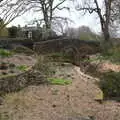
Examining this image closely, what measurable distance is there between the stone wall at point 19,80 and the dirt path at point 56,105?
21 centimetres

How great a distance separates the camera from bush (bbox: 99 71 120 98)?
7582 mm

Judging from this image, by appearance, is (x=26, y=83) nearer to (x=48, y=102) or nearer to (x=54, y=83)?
(x=54, y=83)

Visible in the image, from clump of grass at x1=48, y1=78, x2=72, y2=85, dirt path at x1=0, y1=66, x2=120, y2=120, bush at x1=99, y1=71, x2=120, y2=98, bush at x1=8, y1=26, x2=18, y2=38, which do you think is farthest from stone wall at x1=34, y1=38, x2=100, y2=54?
dirt path at x1=0, y1=66, x2=120, y2=120

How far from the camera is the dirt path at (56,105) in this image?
5488 mm

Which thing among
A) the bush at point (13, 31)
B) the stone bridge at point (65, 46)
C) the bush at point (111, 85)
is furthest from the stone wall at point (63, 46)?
the bush at point (111, 85)

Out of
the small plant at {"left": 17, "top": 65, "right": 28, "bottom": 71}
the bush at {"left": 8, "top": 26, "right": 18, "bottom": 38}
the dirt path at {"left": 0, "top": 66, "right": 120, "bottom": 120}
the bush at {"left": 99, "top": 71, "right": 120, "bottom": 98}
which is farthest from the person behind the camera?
the bush at {"left": 8, "top": 26, "right": 18, "bottom": 38}

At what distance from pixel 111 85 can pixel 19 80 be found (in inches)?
84.1

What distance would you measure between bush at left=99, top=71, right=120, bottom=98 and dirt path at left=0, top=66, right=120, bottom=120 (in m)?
0.19

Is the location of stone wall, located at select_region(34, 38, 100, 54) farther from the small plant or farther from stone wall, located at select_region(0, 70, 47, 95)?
stone wall, located at select_region(0, 70, 47, 95)

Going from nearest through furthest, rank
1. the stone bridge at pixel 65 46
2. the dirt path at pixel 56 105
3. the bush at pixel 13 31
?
the dirt path at pixel 56 105, the stone bridge at pixel 65 46, the bush at pixel 13 31

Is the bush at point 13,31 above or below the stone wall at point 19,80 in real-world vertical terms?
above

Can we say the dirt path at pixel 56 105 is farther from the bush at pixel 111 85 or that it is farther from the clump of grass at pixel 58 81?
the clump of grass at pixel 58 81

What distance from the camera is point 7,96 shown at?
632 centimetres

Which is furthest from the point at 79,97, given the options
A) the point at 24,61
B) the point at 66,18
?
the point at 66,18
